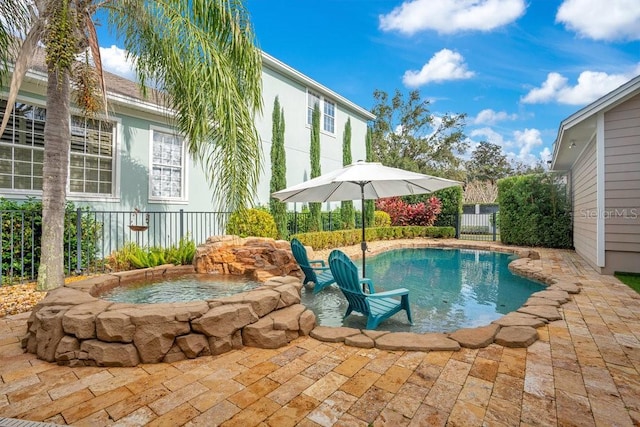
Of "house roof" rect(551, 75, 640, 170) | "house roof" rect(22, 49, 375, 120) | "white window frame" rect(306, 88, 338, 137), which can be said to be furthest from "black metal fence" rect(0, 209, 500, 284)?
"house roof" rect(551, 75, 640, 170)

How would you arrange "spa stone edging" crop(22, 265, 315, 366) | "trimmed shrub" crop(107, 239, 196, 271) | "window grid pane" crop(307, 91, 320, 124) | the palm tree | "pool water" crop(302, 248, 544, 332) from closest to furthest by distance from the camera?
"spa stone edging" crop(22, 265, 315, 366) → "pool water" crop(302, 248, 544, 332) → the palm tree → "trimmed shrub" crop(107, 239, 196, 271) → "window grid pane" crop(307, 91, 320, 124)

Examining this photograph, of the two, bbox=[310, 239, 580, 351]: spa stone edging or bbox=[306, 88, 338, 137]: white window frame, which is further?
bbox=[306, 88, 338, 137]: white window frame

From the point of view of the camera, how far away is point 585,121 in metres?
6.75

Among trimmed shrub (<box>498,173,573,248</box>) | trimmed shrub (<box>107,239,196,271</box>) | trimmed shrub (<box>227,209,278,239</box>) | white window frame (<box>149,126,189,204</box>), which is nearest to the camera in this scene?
trimmed shrub (<box>107,239,196,271</box>)

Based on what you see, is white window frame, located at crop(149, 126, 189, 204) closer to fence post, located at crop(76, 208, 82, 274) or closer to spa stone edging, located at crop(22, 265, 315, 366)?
fence post, located at crop(76, 208, 82, 274)

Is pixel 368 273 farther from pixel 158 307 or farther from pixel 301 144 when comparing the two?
pixel 301 144

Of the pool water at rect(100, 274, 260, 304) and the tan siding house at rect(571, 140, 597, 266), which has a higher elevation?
the tan siding house at rect(571, 140, 597, 266)

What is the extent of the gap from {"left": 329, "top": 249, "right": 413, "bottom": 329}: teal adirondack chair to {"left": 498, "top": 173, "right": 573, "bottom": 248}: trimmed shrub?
1026cm

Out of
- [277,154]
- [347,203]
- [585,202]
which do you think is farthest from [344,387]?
[347,203]

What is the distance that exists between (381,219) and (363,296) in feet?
41.2

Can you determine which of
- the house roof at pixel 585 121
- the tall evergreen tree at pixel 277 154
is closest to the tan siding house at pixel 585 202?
the house roof at pixel 585 121

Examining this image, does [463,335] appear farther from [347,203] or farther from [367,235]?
[347,203]

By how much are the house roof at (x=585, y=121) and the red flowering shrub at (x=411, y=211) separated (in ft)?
22.6

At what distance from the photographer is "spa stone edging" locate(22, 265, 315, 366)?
105 inches
